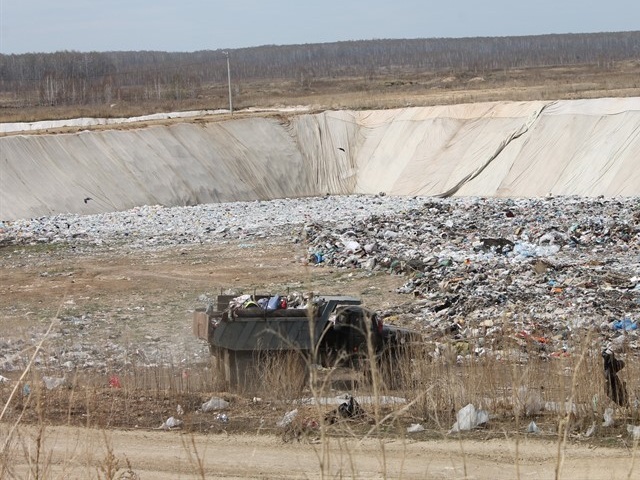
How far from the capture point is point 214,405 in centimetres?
870

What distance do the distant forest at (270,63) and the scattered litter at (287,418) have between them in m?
69.3

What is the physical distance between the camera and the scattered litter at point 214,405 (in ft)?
28.4

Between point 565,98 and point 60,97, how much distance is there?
176 feet

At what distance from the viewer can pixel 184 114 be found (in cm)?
5225

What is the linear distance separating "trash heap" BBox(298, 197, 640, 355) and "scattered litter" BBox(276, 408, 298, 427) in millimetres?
2119

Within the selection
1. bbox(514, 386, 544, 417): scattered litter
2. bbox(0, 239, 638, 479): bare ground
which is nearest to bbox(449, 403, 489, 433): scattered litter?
bbox(0, 239, 638, 479): bare ground

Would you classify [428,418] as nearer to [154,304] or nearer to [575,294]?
[575,294]

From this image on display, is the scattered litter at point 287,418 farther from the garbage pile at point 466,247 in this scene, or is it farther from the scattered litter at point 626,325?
the scattered litter at point 626,325

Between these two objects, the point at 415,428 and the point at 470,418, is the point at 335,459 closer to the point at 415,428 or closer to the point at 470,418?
the point at 415,428

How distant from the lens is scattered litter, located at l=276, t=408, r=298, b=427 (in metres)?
7.97

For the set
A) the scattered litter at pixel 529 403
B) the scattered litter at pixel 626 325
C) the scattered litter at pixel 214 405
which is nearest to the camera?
A: the scattered litter at pixel 529 403

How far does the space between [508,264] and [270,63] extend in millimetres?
145285

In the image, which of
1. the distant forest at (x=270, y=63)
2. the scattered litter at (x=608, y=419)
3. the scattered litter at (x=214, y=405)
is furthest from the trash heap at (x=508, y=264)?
the distant forest at (x=270, y=63)

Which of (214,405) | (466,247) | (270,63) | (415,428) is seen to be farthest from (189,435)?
(270,63)
